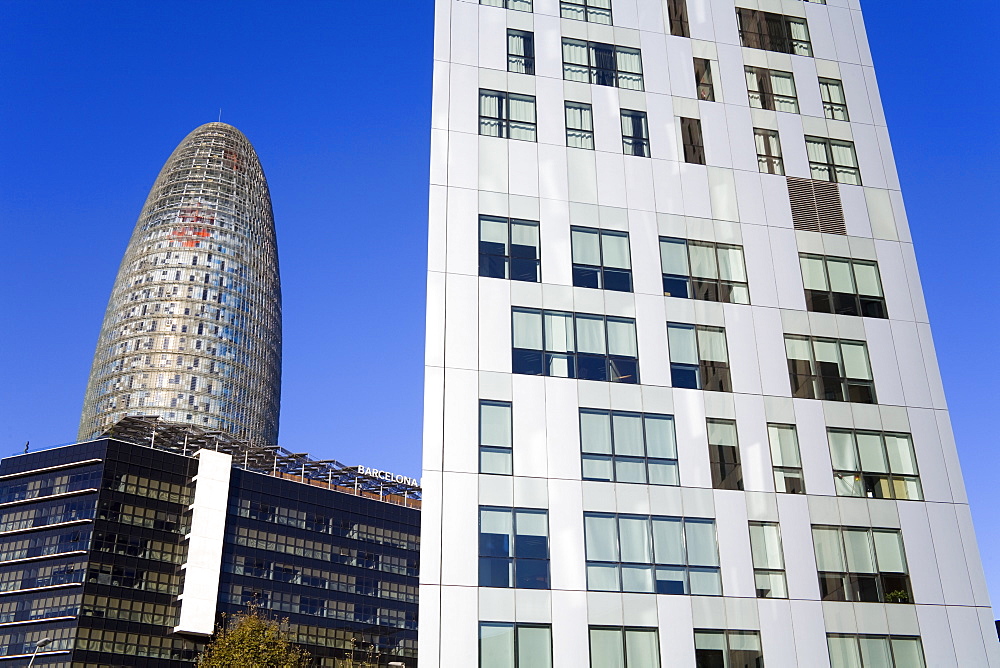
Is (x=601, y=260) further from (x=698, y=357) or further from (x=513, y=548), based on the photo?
(x=513, y=548)

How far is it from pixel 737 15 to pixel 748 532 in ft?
80.3

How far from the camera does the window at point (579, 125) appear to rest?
1594 inches

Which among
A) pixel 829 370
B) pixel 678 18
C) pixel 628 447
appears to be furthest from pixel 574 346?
pixel 678 18

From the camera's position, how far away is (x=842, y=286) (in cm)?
4047

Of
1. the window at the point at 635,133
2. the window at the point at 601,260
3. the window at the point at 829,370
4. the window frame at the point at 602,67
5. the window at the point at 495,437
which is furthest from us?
the window frame at the point at 602,67

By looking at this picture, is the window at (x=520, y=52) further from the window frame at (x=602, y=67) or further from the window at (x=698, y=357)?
the window at (x=698, y=357)

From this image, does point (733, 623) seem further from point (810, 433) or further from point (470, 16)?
point (470, 16)

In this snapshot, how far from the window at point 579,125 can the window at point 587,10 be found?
4.82 m

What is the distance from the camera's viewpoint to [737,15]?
1791 inches

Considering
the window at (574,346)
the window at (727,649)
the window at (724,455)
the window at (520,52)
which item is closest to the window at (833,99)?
the window at (520,52)

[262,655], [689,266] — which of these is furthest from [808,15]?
[262,655]

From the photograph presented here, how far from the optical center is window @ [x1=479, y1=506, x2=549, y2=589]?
32125mm

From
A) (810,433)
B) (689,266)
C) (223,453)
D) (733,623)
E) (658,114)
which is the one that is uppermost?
(223,453)

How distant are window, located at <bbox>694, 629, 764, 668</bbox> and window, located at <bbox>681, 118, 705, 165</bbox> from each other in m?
19.3
